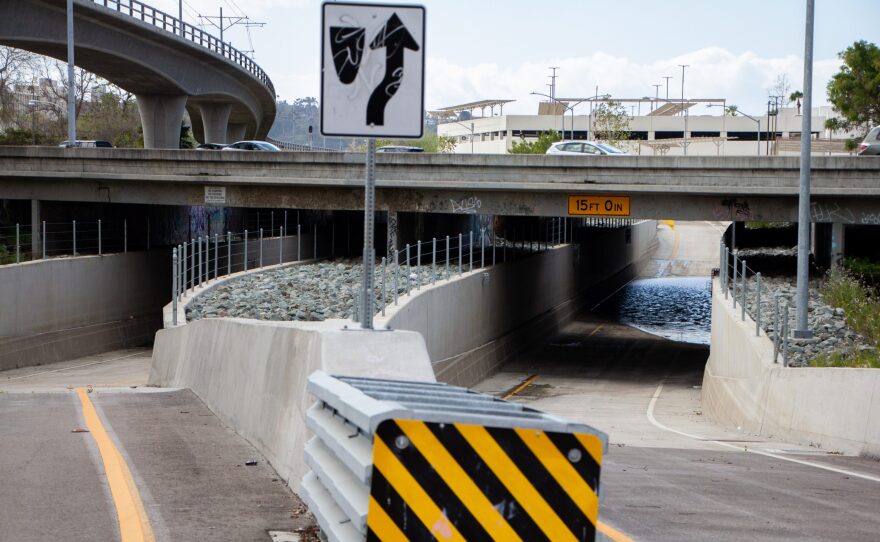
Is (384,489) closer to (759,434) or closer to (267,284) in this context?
(759,434)

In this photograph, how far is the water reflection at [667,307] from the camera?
1964 inches

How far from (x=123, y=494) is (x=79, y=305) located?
3168 centimetres

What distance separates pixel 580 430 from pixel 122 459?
6.02 metres

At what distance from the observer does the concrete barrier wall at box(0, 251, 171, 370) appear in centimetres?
3441

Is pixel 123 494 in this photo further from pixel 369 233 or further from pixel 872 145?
pixel 872 145

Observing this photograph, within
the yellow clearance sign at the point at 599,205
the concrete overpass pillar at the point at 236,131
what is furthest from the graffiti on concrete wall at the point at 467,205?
the concrete overpass pillar at the point at 236,131

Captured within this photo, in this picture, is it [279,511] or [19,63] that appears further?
[19,63]

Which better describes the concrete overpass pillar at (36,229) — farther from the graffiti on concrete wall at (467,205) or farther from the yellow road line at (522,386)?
the yellow road line at (522,386)

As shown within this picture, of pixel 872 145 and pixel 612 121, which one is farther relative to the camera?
pixel 612 121

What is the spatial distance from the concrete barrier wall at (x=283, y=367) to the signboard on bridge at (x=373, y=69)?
1.60m

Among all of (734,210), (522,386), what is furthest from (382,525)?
(734,210)

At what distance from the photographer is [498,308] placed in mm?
35844

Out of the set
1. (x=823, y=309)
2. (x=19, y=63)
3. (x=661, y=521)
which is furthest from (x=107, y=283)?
(x=19, y=63)

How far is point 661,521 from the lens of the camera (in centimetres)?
871
